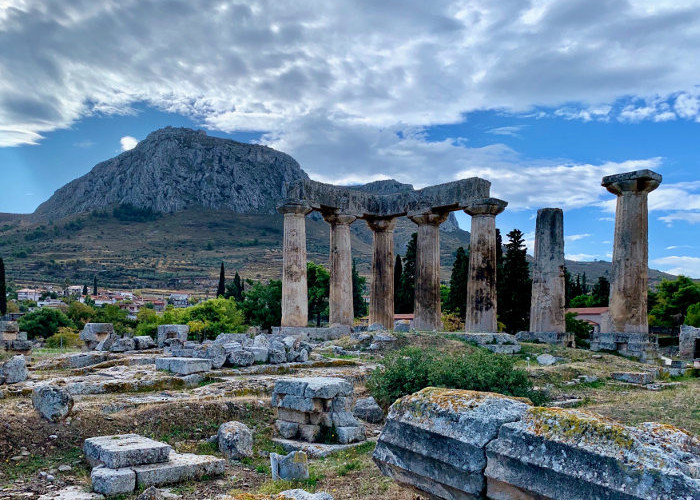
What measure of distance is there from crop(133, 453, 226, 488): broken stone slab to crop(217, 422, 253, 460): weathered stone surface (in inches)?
34.8

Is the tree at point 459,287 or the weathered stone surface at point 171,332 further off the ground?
the tree at point 459,287

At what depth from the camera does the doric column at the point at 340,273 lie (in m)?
27.2

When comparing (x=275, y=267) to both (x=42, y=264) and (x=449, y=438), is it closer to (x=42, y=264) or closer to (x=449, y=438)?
(x=42, y=264)

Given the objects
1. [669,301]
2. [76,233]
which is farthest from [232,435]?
[76,233]

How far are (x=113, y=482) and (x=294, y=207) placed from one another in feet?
61.4

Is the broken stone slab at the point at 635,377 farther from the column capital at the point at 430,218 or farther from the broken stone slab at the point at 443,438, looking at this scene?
the broken stone slab at the point at 443,438

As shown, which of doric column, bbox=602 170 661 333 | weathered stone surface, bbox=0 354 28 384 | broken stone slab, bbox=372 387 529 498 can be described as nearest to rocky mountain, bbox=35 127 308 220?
doric column, bbox=602 170 661 333

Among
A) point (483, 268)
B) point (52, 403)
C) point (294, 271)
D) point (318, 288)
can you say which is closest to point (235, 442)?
point (52, 403)

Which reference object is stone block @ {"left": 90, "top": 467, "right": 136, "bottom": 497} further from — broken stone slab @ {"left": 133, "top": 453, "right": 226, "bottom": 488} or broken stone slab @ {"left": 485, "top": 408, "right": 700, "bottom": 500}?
broken stone slab @ {"left": 485, "top": 408, "right": 700, "bottom": 500}

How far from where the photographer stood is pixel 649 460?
4.15 m

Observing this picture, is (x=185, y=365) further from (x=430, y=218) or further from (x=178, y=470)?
(x=430, y=218)

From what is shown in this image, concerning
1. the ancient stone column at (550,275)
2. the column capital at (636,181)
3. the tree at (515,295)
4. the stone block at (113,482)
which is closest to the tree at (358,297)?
the tree at (515,295)

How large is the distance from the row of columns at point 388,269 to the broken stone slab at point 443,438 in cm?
1897

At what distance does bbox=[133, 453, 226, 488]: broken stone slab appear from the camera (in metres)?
7.43
